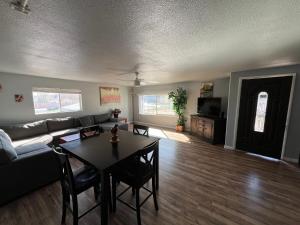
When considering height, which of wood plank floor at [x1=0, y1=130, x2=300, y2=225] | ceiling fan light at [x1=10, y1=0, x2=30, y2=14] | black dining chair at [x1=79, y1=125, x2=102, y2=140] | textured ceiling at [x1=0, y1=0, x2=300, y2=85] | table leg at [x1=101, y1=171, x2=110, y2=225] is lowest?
wood plank floor at [x1=0, y1=130, x2=300, y2=225]

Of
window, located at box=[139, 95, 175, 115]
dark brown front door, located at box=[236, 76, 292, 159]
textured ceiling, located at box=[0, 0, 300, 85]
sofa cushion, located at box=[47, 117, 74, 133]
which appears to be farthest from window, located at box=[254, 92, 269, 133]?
sofa cushion, located at box=[47, 117, 74, 133]

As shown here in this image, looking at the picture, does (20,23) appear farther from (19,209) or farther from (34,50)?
(19,209)

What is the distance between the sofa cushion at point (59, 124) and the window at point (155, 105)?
147 inches

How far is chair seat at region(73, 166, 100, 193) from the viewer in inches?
59.3

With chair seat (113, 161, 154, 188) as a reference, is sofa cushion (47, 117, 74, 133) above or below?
above

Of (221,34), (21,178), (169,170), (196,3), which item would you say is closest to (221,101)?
(169,170)

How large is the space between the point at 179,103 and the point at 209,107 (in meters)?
1.35

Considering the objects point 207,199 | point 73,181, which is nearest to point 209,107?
point 207,199

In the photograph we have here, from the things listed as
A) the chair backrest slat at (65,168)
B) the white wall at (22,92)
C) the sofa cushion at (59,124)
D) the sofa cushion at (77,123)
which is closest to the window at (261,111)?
the chair backrest slat at (65,168)

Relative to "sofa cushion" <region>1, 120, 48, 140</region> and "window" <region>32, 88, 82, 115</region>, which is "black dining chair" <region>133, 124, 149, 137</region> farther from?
"window" <region>32, 88, 82, 115</region>

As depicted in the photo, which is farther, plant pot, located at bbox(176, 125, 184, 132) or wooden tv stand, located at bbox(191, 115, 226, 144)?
plant pot, located at bbox(176, 125, 184, 132)

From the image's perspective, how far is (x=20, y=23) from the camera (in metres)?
1.16

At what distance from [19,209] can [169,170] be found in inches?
97.5

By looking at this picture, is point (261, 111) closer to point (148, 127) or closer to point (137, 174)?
point (148, 127)
